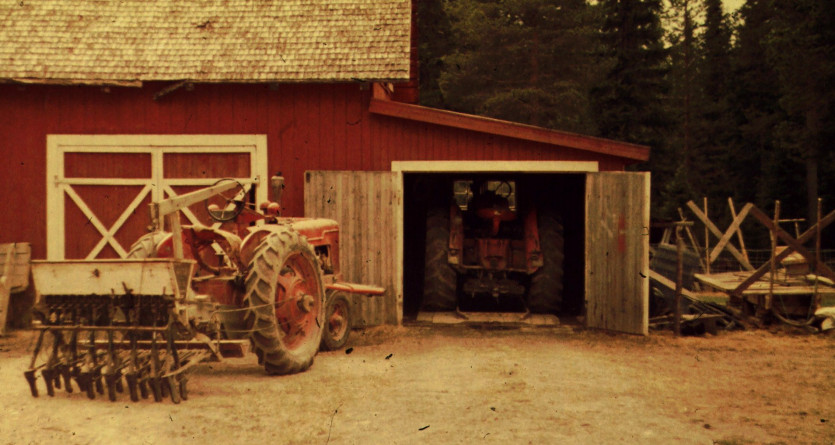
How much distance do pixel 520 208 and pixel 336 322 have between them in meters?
4.41

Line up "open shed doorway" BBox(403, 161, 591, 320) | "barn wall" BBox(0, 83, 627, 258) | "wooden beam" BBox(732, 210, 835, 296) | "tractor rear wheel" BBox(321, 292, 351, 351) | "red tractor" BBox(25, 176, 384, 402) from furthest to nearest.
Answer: "open shed doorway" BBox(403, 161, 591, 320), "wooden beam" BBox(732, 210, 835, 296), "barn wall" BBox(0, 83, 627, 258), "tractor rear wheel" BBox(321, 292, 351, 351), "red tractor" BBox(25, 176, 384, 402)

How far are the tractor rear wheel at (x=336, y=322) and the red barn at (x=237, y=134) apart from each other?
1687 millimetres

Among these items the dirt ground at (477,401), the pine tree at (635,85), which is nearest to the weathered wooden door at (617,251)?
the dirt ground at (477,401)

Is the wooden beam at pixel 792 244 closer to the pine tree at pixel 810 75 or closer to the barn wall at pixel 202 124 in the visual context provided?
the barn wall at pixel 202 124

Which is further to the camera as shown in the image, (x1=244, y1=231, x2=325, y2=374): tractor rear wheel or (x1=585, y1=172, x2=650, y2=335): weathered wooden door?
(x1=585, y1=172, x2=650, y2=335): weathered wooden door

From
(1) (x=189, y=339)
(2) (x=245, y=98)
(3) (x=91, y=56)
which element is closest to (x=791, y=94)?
(2) (x=245, y=98)

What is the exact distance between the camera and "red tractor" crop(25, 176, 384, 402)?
6.32 meters

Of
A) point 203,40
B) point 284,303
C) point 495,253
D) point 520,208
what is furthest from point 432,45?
point 284,303

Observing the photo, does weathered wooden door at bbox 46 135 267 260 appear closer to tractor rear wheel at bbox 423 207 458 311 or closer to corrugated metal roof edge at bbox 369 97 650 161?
corrugated metal roof edge at bbox 369 97 650 161

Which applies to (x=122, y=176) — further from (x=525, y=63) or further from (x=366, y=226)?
(x=525, y=63)

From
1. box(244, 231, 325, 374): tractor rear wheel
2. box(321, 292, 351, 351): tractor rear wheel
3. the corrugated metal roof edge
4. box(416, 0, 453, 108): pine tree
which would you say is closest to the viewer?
box(244, 231, 325, 374): tractor rear wheel

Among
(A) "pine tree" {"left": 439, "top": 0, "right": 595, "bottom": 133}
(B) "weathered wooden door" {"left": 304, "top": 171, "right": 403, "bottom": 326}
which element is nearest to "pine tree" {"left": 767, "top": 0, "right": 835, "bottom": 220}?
(A) "pine tree" {"left": 439, "top": 0, "right": 595, "bottom": 133}

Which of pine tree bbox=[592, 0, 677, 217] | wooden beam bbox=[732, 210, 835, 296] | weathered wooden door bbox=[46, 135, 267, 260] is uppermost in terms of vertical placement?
pine tree bbox=[592, 0, 677, 217]

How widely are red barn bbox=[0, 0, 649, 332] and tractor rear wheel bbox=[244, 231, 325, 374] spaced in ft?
9.52
